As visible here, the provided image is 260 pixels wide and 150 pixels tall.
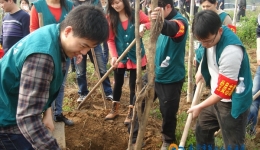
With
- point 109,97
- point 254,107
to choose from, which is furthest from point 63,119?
point 254,107

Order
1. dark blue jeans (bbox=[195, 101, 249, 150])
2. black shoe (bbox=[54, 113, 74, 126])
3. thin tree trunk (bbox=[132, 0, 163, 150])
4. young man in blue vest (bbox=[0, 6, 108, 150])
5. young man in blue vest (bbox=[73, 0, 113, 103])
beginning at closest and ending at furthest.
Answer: young man in blue vest (bbox=[0, 6, 108, 150]), thin tree trunk (bbox=[132, 0, 163, 150]), dark blue jeans (bbox=[195, 101, 249, 150]), black shoe (bbox=[54, 113, 74, 126]), young man in blue vest (bbox=[73, 0, 113, 103])

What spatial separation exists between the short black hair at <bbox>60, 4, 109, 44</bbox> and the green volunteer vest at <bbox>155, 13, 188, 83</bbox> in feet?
4.46

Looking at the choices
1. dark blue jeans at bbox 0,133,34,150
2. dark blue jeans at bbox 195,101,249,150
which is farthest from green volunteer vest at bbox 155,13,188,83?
dark blue jeans at bbox 0,133,34,150

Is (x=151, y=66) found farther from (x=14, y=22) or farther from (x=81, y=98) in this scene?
(x=81, y=98)

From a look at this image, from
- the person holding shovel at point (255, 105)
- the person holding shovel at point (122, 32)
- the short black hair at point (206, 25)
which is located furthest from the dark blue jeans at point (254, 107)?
the short black hair at point (206, 25)

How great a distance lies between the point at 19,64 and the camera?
59.9 inches

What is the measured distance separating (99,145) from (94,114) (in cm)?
51

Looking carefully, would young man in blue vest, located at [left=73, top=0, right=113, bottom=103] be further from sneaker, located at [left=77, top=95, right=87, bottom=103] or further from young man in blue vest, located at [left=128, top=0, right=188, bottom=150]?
young man in blue vest, located at [left=128, top=0, right=188, bottom=150]

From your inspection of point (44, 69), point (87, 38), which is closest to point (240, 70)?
point (87, 38)

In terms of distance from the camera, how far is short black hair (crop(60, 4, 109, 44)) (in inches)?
58.3

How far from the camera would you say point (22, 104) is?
4.95 feet

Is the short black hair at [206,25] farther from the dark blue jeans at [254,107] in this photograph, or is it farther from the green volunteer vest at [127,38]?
the dark blue jeans at [254,107]

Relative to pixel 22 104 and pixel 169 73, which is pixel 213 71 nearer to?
pixel 169 73

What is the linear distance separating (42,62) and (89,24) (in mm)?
299
